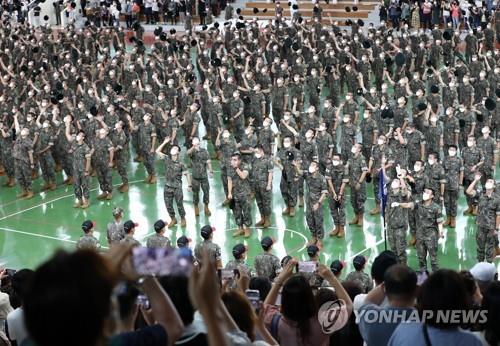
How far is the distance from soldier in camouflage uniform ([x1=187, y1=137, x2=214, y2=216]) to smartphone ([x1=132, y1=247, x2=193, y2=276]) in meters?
11.7

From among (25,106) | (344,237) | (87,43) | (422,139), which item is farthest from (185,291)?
(87,43)

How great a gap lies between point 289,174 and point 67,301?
12984 mm

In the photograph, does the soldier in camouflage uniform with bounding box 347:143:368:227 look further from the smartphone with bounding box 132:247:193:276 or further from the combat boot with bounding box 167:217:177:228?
the smartphone with bounding box 132:247:193:276

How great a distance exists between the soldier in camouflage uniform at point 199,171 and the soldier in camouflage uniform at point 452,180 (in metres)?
3.95

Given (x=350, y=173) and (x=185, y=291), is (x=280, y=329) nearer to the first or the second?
(x=185, y=291)

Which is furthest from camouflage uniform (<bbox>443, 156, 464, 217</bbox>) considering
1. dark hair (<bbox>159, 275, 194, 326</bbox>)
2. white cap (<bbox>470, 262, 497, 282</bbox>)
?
dark hair (<bbox>159, 275, 194, 326</bbox>)

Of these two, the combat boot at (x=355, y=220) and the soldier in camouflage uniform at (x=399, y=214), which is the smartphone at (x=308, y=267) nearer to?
Answer: the soldier in camouflage uniform at (x=399, y=214)

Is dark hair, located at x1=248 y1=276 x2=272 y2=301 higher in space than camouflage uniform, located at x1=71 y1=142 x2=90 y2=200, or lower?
higher

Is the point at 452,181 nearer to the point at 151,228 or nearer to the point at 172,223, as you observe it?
the point at 172,223

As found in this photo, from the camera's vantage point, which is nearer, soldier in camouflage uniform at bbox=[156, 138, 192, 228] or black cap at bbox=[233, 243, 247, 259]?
black cap at bbox=[233, 243, 247, 259]

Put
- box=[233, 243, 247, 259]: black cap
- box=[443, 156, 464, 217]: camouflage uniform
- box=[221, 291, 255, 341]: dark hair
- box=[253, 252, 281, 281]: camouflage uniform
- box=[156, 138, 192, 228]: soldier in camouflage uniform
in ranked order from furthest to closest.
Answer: box=[156, 138, 192, 228]: soldier in camouflage uniform → box=[443, 156, 464, 217]: camouflage uniform → box=[253, 252, 281, 281]: camouflage uniform → box=[233, 243, 247, 259]: black cap → box=[221, 291, 255, 341]: dark hair

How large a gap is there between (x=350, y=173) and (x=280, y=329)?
32.6 ft

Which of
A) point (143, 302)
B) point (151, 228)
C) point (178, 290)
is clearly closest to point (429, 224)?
point (151, 228)

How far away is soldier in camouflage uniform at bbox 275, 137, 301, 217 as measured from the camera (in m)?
15.5
